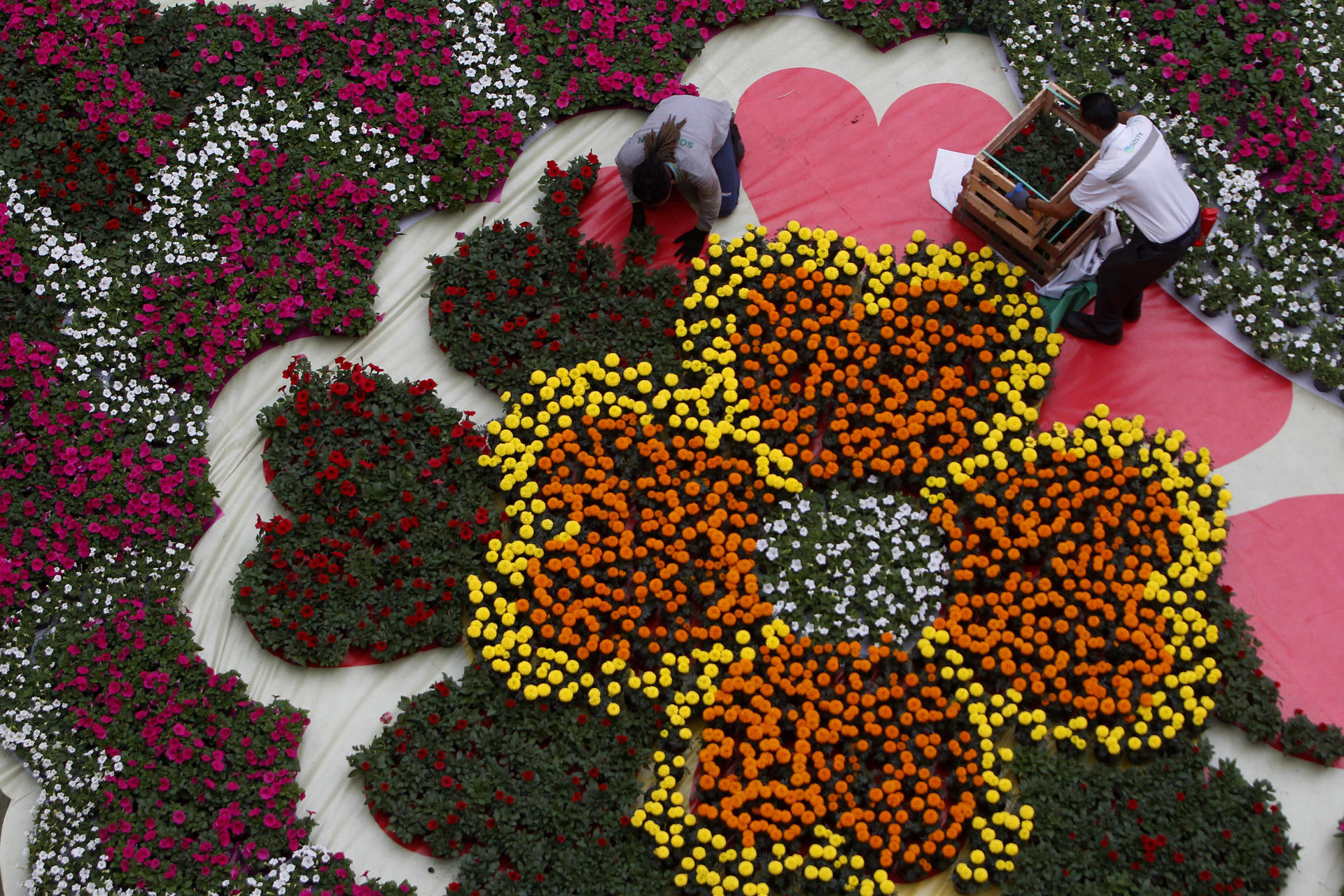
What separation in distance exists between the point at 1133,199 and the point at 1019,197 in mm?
625

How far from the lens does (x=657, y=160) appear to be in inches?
229

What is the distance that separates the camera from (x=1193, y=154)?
6.63m

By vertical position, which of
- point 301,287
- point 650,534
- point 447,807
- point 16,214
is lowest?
point 447,807

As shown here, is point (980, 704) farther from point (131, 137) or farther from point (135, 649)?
point (131, 137)

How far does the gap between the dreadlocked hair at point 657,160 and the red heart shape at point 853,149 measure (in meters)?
0.99

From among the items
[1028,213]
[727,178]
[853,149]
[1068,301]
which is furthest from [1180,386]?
[727,178]

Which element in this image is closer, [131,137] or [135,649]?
[135,649]

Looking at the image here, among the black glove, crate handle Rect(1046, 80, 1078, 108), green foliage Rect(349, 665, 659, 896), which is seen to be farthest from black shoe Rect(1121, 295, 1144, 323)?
green foliage Rect(349, 665, 659, 896)

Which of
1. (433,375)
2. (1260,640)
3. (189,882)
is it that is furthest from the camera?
(433,375)

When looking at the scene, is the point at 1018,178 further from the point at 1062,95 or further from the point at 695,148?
the point at 695,148

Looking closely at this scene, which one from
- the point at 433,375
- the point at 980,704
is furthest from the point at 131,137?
the point at 980,704

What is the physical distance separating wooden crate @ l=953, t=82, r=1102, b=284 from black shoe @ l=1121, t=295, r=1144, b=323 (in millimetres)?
452

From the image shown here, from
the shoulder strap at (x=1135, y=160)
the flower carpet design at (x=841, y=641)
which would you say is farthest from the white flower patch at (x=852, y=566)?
the shoulder strap at (x=1135, y=160)

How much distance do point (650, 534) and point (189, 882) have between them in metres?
2.87
